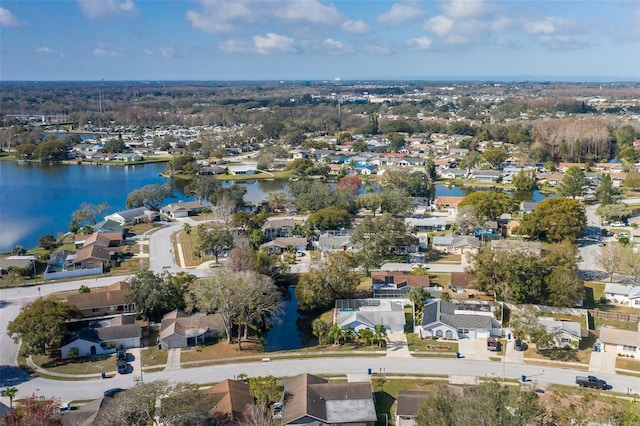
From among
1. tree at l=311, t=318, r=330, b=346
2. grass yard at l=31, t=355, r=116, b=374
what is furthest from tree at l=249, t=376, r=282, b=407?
grass yard at l=31, t=355, r=116, b=374

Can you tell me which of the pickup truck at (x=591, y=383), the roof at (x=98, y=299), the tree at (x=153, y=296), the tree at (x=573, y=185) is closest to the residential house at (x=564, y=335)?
the pickup truck at (x=591, y=383)

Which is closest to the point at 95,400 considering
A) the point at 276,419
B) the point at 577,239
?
the point at 276,419

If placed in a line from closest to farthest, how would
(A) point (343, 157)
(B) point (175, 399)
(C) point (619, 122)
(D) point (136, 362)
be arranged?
1. (B) point (175, 399)
2. (D) point (136, 362)
3. (A) point (343, 157)
4. (C) point (619, 122)

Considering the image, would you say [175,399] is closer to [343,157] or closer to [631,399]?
[631,399]

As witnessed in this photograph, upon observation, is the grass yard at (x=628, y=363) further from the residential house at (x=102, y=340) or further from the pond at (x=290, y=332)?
the residential house at (x=102, y=340)

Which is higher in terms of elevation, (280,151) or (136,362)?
(280,151)

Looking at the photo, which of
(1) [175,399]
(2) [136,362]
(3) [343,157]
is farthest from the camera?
(3) [343,157]
